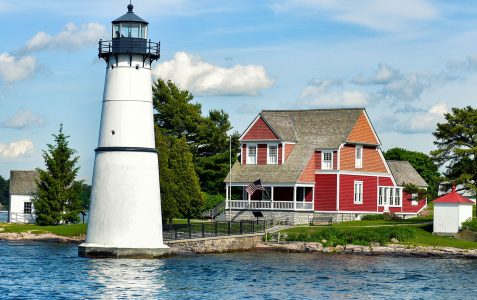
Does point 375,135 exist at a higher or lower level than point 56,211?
higher

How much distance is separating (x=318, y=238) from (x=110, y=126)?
17249 millimetres

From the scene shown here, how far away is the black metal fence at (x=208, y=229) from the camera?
184 ft

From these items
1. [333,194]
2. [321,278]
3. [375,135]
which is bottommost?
[321,278]

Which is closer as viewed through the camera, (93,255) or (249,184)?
(93,255)

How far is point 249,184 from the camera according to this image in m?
72.2

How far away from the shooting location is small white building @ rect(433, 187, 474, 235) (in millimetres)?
60938

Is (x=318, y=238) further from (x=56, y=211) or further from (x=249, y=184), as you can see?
(x=56, y=211)

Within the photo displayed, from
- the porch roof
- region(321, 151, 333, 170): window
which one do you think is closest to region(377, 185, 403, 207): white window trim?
region(321, 151, 333, 170): window

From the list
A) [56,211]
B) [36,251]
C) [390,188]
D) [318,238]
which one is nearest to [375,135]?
[390,188]

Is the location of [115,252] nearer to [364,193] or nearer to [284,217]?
[284,217]

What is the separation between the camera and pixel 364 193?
74.8 metres

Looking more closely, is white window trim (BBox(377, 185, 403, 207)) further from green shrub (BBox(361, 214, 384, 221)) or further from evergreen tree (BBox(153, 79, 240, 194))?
evergreen tree (BBox(153, 79, 240, 194))

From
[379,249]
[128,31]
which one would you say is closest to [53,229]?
[128,31]

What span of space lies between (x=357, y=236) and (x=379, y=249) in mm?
2041
